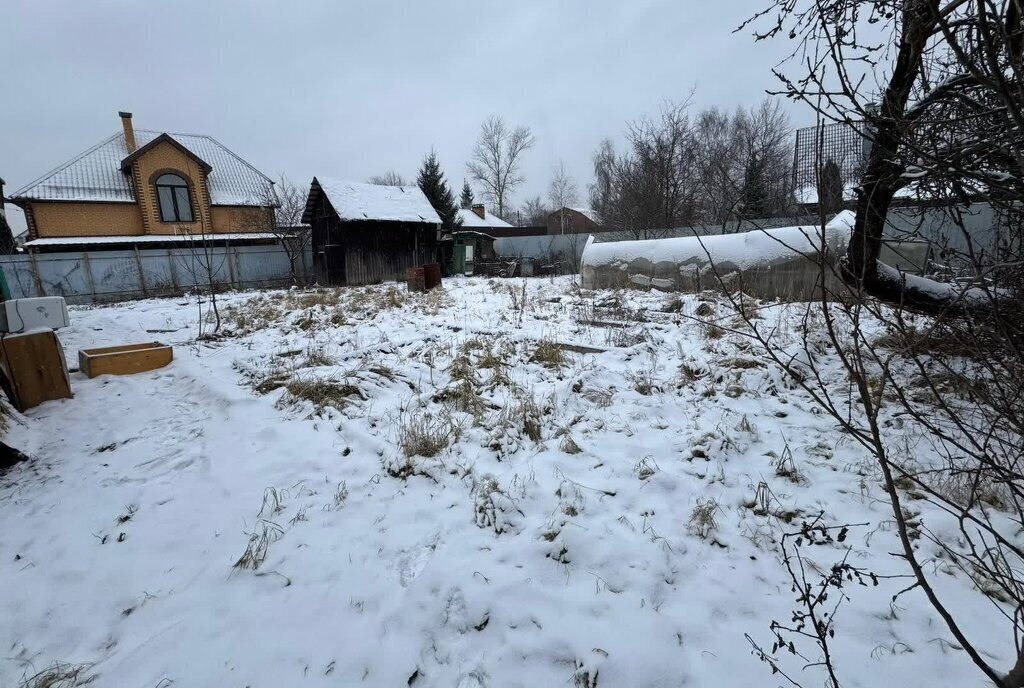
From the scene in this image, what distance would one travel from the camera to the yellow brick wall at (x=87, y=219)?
1709 cm

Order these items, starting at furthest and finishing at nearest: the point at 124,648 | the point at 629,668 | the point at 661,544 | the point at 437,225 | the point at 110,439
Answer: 1. the point at 437,225
2. the point at 110,439
3. the point at 661,544
4. the point at 124,648
5. the point at 629,668

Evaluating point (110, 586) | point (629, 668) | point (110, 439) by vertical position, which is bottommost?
point (629, 668)

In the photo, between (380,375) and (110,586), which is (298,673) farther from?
(380,375)

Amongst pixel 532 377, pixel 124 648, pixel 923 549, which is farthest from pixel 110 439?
pixel 923 549

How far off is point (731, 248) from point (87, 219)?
2290cm

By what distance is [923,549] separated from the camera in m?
2.26

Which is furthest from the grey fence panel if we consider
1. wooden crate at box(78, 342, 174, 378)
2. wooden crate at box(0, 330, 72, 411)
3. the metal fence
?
wooden crate at box(0, 330, 72, 411)

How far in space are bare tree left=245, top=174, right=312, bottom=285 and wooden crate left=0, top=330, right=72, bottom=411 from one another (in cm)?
1387

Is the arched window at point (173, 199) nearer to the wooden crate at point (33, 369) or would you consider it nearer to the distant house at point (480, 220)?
the distant house at point (480, 220)

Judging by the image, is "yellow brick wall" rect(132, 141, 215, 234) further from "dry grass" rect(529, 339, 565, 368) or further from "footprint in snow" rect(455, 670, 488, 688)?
"footprint in snow" rect(455, 670, 488, 688)

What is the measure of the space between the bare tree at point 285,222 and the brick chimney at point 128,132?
5.16 meters

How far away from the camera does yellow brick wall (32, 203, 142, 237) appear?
1709 centimetres

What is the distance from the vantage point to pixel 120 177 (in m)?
18.6

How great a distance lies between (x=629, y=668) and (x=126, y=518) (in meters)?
2.92
